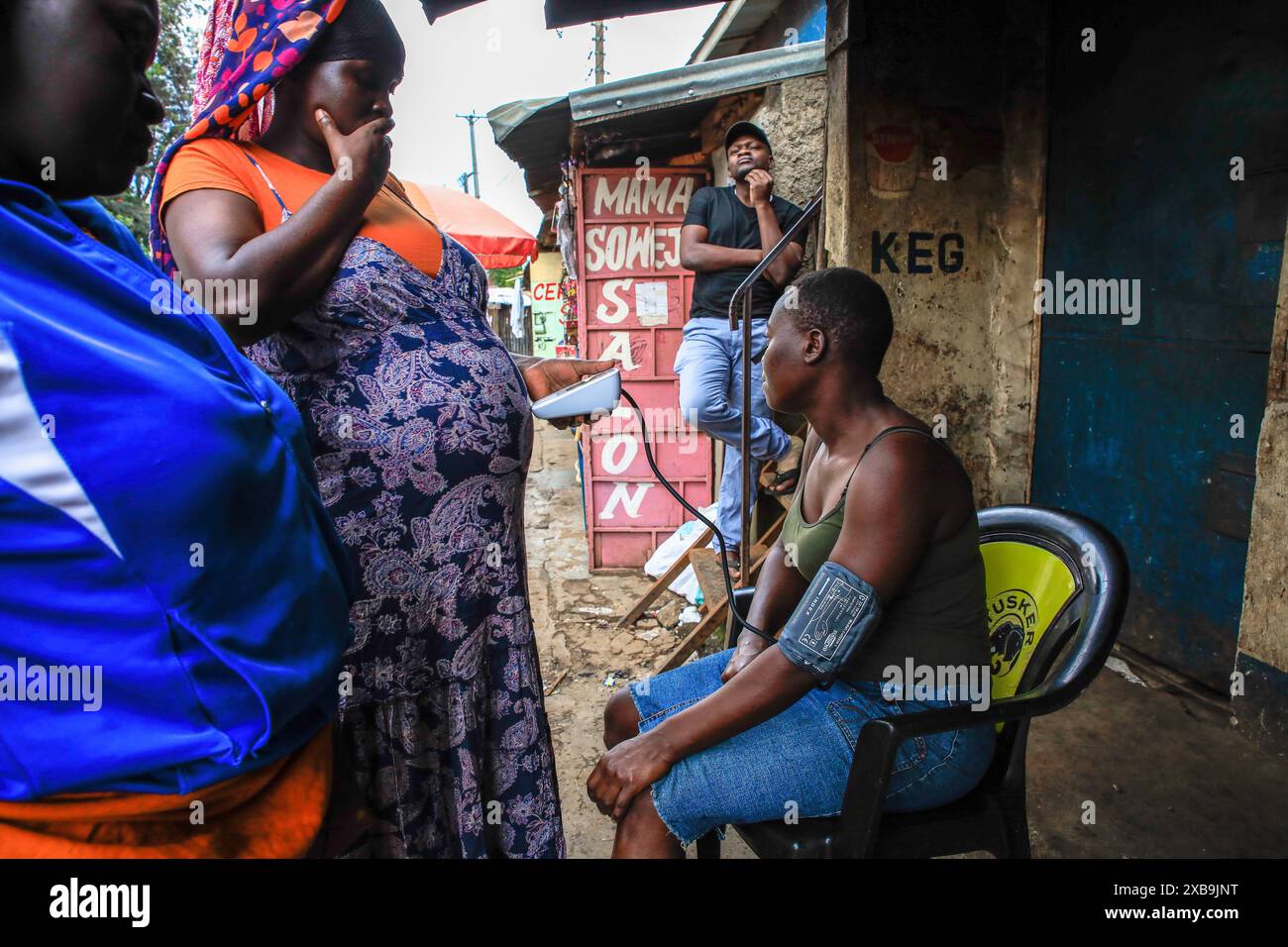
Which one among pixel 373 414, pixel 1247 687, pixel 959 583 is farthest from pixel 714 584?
pixel 373 414

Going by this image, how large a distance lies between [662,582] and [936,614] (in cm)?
292

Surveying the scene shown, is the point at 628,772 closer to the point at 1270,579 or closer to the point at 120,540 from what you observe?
the point at 120,540

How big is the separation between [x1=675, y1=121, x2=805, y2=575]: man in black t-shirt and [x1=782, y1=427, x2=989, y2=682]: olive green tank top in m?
2.27

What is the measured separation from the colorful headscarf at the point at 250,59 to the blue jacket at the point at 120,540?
0.54 metres

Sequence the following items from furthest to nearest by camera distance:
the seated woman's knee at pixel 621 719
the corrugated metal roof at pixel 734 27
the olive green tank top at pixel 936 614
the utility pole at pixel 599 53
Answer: the utility pole at pixel 599 53 → the corrugated metal roof at pixel 734 27 → the seated woman's knee at pixel 621 719 → the olive green tank top at pixel 936 614

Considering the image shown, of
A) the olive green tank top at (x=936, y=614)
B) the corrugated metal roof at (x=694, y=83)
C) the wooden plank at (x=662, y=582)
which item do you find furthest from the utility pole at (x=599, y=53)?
the olive green tank top at (x=936, y=614)

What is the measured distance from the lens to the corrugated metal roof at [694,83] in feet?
13.5

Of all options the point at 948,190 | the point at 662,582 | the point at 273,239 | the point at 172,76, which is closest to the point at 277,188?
the point at 273,239

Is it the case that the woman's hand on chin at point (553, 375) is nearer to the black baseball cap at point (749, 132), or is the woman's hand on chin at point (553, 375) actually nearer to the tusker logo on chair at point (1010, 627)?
the tusker logo on chair at point (1010, 627)

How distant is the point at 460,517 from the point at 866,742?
80 centimetres

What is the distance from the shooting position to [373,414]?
137 cm

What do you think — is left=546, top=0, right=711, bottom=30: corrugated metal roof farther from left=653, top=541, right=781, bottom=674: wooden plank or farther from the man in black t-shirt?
left=653, top=541, right=781, bottom=674: wooden plank

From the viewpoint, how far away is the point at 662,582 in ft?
14.4

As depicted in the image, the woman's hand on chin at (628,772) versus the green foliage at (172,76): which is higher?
the green foliage at (172,76)
